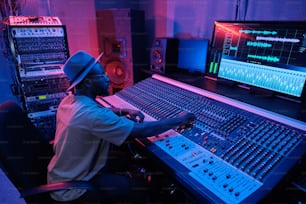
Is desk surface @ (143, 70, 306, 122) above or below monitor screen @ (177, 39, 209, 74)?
below

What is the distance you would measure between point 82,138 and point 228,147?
0.68 meters

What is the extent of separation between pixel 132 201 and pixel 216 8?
1.71 m

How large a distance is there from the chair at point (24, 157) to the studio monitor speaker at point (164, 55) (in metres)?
1.17

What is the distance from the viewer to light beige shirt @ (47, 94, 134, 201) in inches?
41.1

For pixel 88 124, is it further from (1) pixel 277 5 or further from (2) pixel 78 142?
(1) pixel 277 5

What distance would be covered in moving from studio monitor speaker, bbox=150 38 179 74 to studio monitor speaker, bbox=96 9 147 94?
0.43 meters

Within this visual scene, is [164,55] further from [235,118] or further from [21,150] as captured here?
[21,150]

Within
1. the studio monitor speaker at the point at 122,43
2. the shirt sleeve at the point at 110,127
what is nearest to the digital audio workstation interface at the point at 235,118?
the shirt sleeve at the point at 110,127

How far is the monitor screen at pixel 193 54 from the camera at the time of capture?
1934mm

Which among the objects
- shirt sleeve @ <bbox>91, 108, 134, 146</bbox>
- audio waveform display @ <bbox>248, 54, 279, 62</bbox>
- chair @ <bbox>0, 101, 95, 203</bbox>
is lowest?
chair @ <bbox>0, 101, 95, 203</bbox>

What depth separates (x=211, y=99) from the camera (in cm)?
138

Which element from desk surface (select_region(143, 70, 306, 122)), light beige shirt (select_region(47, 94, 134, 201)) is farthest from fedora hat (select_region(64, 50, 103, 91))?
desk surface (select_region(143, 70, 306, 122))

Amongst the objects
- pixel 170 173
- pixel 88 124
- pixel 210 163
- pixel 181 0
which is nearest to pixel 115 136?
pixel 88 124

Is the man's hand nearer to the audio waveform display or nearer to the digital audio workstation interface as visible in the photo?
the digital audio workstation interface
